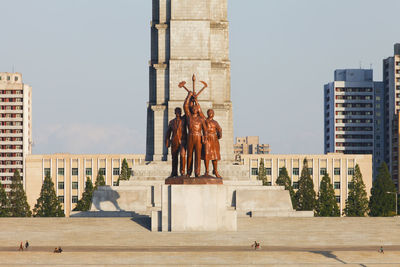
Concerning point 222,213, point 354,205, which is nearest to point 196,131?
point 222,213

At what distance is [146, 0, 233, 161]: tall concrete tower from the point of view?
86.0 meters

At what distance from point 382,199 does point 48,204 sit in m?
40.3

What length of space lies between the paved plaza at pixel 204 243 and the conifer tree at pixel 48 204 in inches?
1490

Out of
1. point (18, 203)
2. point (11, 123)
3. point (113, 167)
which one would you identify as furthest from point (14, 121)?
point (18, 203)

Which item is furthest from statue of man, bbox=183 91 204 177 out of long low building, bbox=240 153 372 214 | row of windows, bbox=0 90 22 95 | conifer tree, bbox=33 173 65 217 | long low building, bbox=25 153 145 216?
row of windows, bbox=0 90 22 95

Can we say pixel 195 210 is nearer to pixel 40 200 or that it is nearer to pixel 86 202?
pixel 86 202

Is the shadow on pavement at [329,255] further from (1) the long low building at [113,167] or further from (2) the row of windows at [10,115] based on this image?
(2) the row of windows at [10,115]

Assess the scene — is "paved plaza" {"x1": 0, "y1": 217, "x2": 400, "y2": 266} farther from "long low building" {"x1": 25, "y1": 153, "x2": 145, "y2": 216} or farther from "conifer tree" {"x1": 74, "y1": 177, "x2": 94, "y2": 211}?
"long low building" {"x1": 25, "y1": 153, "x2": 145, "y2": 216}

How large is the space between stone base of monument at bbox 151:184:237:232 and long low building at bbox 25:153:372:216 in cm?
10527

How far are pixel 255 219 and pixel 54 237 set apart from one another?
16.7 m

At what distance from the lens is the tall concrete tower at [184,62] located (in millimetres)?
86000

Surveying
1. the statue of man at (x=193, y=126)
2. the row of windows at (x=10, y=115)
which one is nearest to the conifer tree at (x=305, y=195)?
the statue of man at (x=193, y=126)

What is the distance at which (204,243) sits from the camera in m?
57.2

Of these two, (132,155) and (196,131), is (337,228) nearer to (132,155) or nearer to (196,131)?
(196,131)
